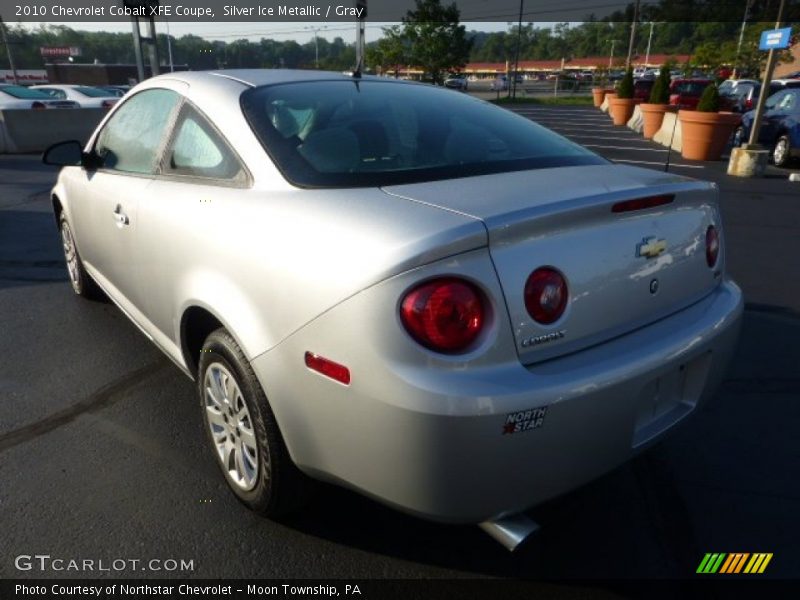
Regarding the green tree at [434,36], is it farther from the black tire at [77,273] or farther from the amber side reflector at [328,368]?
the amber side reflector at [328,368]

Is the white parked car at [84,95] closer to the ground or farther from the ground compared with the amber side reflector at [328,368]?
closer to the ground

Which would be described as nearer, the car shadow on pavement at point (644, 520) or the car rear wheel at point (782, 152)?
the car shadow on pavement at point (644, 520)

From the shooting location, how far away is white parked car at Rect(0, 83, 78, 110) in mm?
14352

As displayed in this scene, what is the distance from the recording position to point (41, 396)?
3.15 m

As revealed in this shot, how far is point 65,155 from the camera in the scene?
3.50 m

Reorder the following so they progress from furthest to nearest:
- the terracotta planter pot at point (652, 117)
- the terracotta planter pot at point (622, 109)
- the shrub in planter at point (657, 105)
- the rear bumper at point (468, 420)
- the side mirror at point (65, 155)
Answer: the terracotta planter pot at point (622, 109) → the terracotta planter pot at point (652, 117) → the shrub in planter at point (657, 105) → the side mirror at point (65, 155) → the rear bumper at point (468, 420)

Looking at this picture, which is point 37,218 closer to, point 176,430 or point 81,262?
point 81,262

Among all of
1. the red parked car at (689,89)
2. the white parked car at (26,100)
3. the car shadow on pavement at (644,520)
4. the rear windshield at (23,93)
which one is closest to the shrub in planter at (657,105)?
the red parked car at (689,89)

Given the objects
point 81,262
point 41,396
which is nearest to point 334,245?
point 41,396

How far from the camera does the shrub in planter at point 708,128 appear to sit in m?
11.6

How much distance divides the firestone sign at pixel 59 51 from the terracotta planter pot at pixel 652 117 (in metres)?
91.8

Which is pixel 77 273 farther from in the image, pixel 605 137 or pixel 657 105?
pixel 605 137

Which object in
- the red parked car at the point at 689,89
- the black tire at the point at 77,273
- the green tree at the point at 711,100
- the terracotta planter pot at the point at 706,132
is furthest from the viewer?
the red parked car at the point at 689,89
